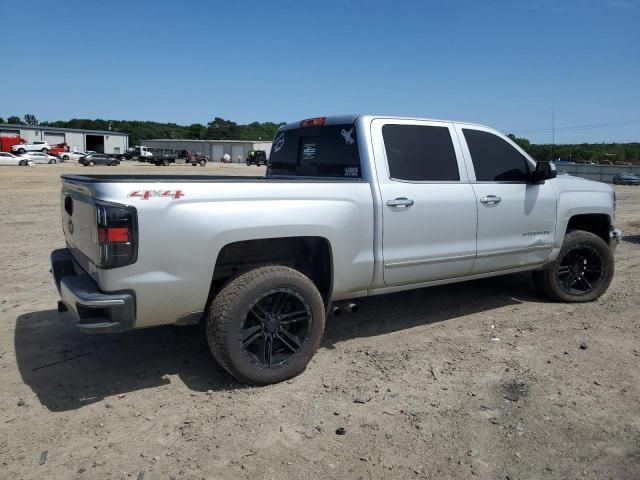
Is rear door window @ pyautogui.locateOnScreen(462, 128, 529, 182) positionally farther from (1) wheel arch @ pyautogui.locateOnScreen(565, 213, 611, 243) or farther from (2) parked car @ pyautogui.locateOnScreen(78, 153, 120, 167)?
(2) parked car @ pyautogui.locateOnScreen(78, 153, 120, 167)

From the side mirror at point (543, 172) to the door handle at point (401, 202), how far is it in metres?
1.67

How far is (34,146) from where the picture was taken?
7119 centimetres

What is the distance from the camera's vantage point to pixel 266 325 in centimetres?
379

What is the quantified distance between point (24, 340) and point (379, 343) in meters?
3.11

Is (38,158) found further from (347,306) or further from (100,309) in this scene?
(100,309)

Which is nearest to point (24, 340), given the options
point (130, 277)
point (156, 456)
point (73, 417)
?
point (73, 417)

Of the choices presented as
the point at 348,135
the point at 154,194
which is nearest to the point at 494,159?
the point at 348,135

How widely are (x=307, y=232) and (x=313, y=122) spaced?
62.8 inches

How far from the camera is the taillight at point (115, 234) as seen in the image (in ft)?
10.4

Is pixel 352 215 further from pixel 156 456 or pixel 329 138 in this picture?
pixel 156 456

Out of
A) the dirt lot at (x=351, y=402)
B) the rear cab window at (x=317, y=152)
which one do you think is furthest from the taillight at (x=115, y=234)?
the rear cab window at (x=317, y=152)

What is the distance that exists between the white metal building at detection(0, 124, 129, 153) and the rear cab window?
95.1m

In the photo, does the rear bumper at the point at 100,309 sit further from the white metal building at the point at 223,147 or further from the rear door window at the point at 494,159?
the white metal building at the point at 223,147

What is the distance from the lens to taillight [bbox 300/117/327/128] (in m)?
4.93
